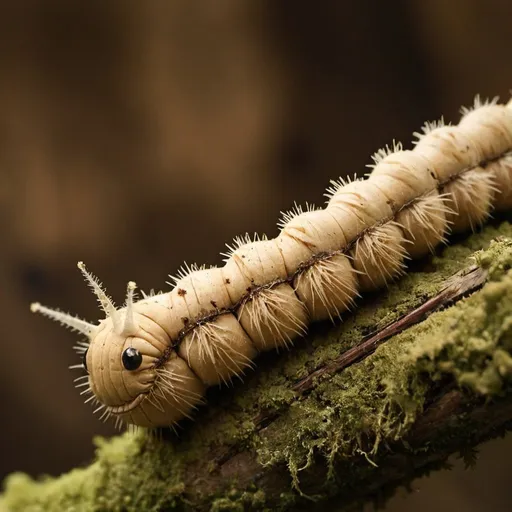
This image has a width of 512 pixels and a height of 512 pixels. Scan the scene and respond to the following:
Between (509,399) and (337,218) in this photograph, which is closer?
(509,399)

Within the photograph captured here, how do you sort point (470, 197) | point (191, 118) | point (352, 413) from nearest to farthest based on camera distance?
point (352, 413) → point (470, 197) → point (191, 118)

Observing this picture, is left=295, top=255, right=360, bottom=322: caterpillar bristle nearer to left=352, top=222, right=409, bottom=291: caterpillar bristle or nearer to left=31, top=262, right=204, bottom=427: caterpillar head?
left=352, top=222, right=409, bottom=291: caterpillar bristle

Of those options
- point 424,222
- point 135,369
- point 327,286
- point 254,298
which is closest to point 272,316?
point 254,298

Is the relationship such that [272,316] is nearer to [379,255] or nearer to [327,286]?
[327,286]

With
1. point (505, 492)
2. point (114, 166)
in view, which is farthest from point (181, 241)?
point (505, 492)

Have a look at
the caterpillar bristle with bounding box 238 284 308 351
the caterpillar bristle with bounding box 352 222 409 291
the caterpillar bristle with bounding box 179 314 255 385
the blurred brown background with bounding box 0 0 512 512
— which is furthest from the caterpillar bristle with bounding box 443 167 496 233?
the blurred brown background with bounding box 0 0 512 512

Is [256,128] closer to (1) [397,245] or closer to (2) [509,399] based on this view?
(1) [397,245]
